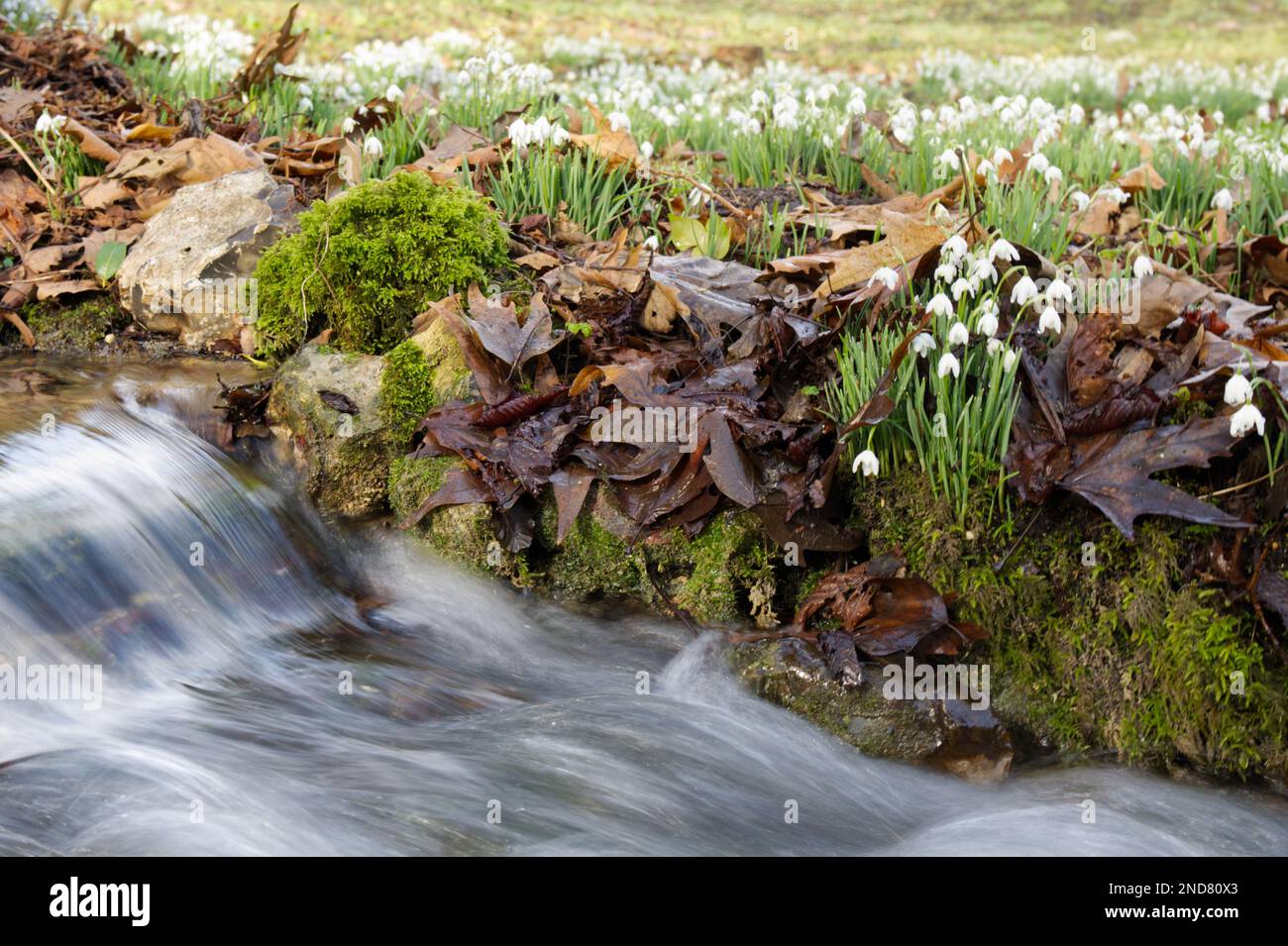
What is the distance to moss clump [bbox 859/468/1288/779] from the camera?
3.19m

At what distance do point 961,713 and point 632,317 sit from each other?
178 centimetres

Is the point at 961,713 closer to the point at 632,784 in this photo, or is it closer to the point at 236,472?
the point at 632,784

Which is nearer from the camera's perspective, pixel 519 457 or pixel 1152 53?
pixel 519 457

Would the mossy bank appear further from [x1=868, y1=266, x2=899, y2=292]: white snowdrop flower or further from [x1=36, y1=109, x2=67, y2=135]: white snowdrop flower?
[x1=36, y1=109, x2=67, y2=135]: white snowdrop flower

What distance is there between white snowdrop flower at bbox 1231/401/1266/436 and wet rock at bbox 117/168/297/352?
367cm

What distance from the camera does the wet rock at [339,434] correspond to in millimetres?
4168

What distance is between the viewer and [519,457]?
383 cm

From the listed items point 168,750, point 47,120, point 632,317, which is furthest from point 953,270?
point 47,120

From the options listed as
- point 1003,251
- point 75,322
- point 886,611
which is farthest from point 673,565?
point 75,322

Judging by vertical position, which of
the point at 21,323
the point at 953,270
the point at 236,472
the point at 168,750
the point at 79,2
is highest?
the point at 79,2

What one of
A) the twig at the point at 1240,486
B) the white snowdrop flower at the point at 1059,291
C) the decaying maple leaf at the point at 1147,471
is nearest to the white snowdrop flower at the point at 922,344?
the white snowdrop flower at the point at 1059,291

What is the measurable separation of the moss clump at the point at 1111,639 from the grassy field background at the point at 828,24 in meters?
10.4

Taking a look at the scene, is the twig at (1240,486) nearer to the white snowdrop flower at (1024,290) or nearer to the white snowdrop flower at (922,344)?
the white snowdrop flower at (1024,290)

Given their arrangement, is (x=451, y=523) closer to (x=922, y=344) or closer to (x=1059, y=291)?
A: (x=922, y=344)
